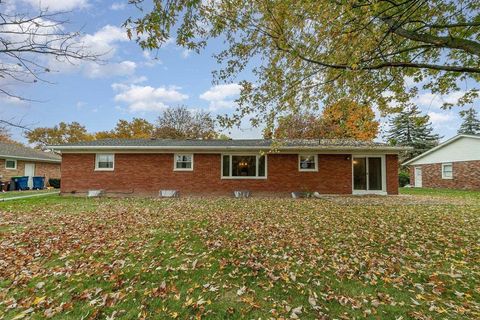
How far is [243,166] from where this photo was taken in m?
15.1

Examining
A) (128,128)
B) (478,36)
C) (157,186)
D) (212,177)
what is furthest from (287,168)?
(128,128)

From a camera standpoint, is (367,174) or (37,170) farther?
(37,170)

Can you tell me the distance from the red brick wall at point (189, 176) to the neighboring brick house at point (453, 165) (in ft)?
32.3

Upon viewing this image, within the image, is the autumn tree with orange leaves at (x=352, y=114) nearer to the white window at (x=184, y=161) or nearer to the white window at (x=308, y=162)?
the white window at (x=308, y=162)

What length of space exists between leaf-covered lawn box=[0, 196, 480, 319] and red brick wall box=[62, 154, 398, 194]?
7.27 meters

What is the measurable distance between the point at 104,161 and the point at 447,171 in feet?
88.9

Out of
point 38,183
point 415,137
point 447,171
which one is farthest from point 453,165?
point 38,183

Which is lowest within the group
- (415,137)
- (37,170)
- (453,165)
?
(37,170)

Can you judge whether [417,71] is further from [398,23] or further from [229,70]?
[229,70]

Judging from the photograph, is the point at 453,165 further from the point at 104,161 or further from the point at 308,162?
the point at 104,161

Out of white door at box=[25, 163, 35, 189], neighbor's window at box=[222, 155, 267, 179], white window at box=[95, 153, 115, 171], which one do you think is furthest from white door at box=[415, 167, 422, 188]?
white door at box=[25, 163, 35, 189]

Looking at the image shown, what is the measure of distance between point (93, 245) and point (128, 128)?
3496cm

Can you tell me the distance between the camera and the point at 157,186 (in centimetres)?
1474

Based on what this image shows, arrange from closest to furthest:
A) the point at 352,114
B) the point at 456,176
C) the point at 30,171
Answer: the point at 352,114, the point at 456,176, the point at 30,171
